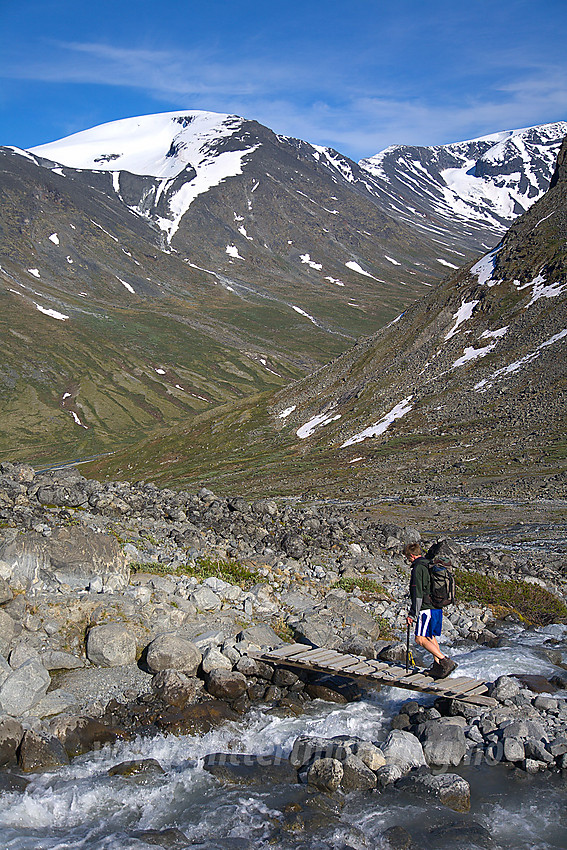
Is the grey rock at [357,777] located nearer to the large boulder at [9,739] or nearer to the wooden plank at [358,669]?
the wooden plank at [358,669]

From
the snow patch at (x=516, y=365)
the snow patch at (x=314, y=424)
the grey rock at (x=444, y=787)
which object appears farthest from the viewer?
the snow patch at (x=314, y=424)

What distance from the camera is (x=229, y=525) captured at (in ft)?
104

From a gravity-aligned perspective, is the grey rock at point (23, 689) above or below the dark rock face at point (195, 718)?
above

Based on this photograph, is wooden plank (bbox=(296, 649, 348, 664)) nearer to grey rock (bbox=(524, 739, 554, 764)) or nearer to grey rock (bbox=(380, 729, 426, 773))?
grey rock (bbox=(380, 729, 426, 773))

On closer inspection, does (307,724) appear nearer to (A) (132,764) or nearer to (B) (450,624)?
(A) (132,764)

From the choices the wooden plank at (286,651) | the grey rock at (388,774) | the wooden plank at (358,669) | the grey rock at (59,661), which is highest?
the grey rock at (59,661)

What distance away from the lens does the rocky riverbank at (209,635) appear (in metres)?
14.2

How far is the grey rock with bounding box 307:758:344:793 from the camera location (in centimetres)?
1330

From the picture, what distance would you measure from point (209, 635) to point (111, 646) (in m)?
3.01

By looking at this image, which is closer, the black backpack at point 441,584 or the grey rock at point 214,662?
the black backpack at point 441,584

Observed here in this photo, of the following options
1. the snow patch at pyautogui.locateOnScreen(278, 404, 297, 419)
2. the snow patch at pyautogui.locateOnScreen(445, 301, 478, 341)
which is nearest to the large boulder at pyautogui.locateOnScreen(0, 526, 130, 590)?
the snow patch at pyautogui.locateOnScreen(445, 301, 478, 341)

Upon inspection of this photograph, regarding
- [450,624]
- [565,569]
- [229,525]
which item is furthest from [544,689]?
[229,525]

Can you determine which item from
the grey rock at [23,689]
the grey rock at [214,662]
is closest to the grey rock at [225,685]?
the grey rock at [214,662]

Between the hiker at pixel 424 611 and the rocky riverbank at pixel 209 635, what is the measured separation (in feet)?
3.75
